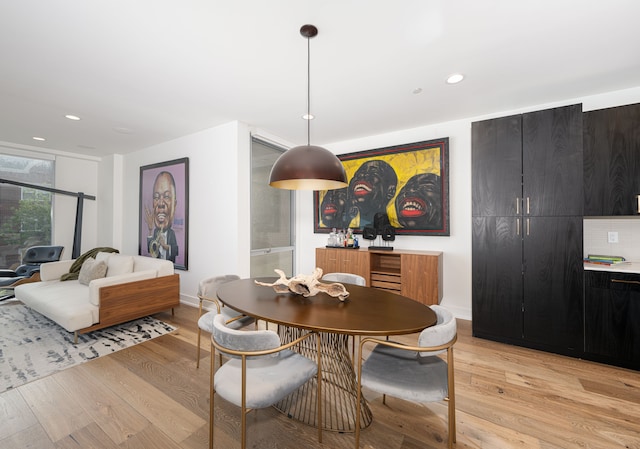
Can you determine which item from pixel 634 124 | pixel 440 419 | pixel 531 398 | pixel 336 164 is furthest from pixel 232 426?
pixel 634 124

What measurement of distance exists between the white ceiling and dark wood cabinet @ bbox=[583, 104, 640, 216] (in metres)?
0.41

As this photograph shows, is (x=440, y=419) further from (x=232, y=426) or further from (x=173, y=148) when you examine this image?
(x=173, y=148)

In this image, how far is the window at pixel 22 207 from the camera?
15.3 ft

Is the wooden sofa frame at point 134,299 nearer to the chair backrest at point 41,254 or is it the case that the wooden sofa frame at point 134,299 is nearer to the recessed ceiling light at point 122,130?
the recessed ceiling light at point 122,130

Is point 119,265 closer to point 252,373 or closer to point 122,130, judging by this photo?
point 122,130

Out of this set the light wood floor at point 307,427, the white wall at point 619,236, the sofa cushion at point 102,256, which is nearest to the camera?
the light wood floor at point 307,427

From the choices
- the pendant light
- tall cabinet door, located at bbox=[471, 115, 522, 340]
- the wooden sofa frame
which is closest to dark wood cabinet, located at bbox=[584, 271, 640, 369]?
tall cabinet door, located at bbox=[471, 115, 522, 340]

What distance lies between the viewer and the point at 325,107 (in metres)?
3.27

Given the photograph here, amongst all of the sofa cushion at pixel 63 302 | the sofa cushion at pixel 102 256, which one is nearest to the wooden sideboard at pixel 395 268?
the sofa cushion at pixel 63 302

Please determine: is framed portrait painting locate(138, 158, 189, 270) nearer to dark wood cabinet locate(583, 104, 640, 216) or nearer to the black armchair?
the black armchair

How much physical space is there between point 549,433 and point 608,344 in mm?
1449

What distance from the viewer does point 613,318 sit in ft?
8.12

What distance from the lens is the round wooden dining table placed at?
59.2 inches

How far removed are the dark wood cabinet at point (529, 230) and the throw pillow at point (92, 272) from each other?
4.88m
